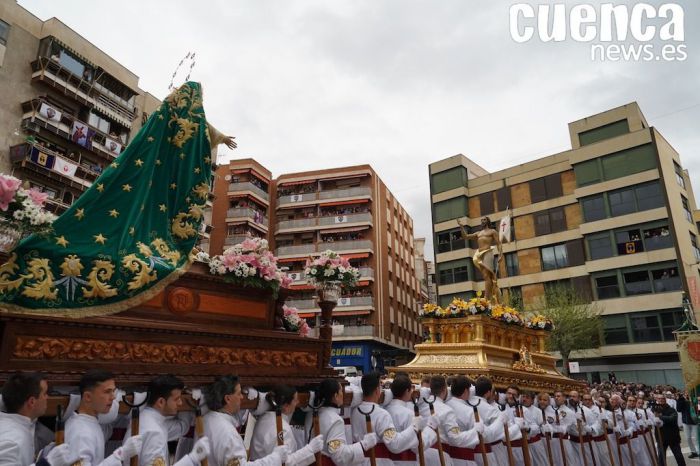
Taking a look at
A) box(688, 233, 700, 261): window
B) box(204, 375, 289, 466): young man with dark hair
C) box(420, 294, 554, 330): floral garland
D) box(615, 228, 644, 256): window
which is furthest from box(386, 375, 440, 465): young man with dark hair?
box(688, 233, 700, 261): window

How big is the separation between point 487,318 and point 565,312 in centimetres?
1820

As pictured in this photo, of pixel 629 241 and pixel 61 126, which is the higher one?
pixel 61 126

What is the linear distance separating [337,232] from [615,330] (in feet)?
70.4

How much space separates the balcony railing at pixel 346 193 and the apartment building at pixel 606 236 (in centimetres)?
731

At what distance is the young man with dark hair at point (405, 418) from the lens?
550cm

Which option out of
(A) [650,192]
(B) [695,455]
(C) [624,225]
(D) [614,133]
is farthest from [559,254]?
(B) [695,455]

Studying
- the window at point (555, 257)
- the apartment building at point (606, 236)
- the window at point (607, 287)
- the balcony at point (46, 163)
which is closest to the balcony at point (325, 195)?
the apartment building at point (606, 236)

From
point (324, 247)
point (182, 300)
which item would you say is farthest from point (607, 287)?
point (182, 300)

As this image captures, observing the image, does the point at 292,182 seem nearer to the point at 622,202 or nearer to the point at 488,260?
the point at 622,202

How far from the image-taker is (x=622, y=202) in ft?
106

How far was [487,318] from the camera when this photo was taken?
41.0ft

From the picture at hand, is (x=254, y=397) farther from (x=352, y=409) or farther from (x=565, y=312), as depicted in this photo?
(x=565, y=312)

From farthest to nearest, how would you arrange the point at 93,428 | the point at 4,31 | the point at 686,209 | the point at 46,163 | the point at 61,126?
the point at 686,209 → the point at 61,126 → the point at 4,31 → the point at 46,163 → the point at 93,428

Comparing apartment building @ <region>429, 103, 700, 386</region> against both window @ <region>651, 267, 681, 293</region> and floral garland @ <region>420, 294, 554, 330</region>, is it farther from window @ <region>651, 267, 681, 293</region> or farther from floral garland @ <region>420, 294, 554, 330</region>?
floral garland @ <region>420, 294, 554, 330</region>
